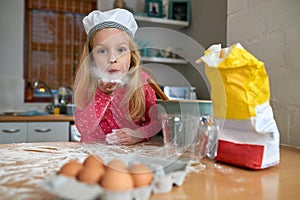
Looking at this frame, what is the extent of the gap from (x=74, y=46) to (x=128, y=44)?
1917 millimetres

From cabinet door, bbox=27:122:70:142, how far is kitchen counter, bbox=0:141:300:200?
1.37m

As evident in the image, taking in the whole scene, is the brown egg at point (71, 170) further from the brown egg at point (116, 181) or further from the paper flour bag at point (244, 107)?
the paper flour bag at point (244, 107)

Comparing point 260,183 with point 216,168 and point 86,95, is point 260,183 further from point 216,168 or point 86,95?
point 86,95

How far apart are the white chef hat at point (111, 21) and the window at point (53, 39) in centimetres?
177

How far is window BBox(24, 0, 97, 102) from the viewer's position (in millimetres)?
2586

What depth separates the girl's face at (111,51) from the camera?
0.90 m

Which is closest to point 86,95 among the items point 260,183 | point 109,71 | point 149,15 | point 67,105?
point 109,71

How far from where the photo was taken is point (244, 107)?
1.93 ft

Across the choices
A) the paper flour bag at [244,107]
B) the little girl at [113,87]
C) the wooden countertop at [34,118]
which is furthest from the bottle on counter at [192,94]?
the paper flour bag at [244,107]

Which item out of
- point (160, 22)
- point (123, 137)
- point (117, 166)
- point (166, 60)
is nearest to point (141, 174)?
point (117, 166)

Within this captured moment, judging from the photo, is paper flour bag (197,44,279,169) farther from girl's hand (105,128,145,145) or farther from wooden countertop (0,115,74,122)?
wooden countertop (0,115,74,122)

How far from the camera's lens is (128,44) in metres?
0.95

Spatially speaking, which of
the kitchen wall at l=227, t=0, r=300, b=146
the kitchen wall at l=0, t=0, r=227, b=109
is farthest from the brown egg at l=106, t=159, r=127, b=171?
the kitchen wall at l=0, t=0, r=227, b=109

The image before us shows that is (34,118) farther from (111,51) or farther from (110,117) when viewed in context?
(111,51)
